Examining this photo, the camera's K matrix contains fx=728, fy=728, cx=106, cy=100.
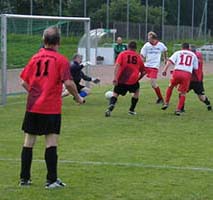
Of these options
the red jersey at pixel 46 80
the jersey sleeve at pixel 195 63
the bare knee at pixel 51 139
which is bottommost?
the bare knee at pixel 51 139

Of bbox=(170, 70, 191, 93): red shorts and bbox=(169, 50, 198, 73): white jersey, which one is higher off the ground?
bbox=(169, 50, 198, 73): white jersey

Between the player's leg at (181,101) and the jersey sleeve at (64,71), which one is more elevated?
the jersey sleeve at (64,71)

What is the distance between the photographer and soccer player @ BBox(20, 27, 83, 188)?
829 centimetres

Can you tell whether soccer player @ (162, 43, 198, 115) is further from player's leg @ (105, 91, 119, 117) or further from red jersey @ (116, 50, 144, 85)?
player's leg @ (105, 91, 119, 117)

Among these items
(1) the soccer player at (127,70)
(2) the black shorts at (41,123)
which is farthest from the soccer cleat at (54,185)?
(1) the soccer player at (127,70)

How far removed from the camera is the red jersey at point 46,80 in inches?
326

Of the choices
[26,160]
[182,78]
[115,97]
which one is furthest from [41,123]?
[182,78]

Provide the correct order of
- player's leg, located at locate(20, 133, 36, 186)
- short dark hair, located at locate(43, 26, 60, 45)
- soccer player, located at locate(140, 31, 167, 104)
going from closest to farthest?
short dark hair, located at locate(43, 26, 60, 45)
player's leg, located at locate(20, 133, 36, 186)
soccer player, located at locate(140, 31, 167, 104)

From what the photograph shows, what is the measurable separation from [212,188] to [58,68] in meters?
2.29

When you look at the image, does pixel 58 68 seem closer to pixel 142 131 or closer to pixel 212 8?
pixel 142 131

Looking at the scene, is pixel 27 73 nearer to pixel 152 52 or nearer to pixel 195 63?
pixel 195 63

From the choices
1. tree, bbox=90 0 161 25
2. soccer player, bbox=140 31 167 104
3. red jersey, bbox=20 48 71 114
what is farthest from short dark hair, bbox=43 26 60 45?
tree, bbox=90 0 161 25

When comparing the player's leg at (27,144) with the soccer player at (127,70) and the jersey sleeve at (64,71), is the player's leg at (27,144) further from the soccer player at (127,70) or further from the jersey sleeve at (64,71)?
the soccer player at (127,70)

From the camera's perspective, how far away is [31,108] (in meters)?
8.38
